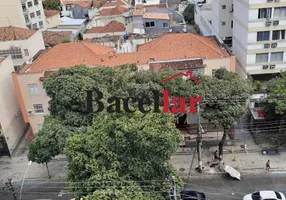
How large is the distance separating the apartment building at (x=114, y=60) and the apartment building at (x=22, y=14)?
794 inches

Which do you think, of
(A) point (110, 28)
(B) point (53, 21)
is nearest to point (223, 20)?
(A) point (110, 28)

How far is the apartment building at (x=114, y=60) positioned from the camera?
29797 millimetres

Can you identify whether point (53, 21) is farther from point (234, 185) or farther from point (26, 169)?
point (234, 185)

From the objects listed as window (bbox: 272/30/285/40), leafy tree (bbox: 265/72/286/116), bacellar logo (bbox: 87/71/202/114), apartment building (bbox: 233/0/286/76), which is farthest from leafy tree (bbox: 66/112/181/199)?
window (bbox: 272/30/285/40)

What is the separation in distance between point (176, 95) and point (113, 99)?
Result: 19.2 ft

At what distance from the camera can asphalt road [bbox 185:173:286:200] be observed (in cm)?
2403

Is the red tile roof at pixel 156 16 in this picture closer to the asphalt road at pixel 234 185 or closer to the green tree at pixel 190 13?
the green tree at pixel 190 13

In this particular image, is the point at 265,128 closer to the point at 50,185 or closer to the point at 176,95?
the point at 176,95

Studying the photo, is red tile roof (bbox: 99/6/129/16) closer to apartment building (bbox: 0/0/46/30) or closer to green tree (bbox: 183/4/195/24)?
apartment building (bbox: 0/0/46/30)

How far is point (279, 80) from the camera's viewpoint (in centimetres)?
2728

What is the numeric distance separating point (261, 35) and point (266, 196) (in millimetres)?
15067

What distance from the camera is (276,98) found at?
2619 cm

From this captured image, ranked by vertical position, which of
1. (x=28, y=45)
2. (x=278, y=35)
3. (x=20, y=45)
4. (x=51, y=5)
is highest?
(x=20, y=45)

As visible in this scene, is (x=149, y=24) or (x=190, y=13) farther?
(x=190, y=13)
